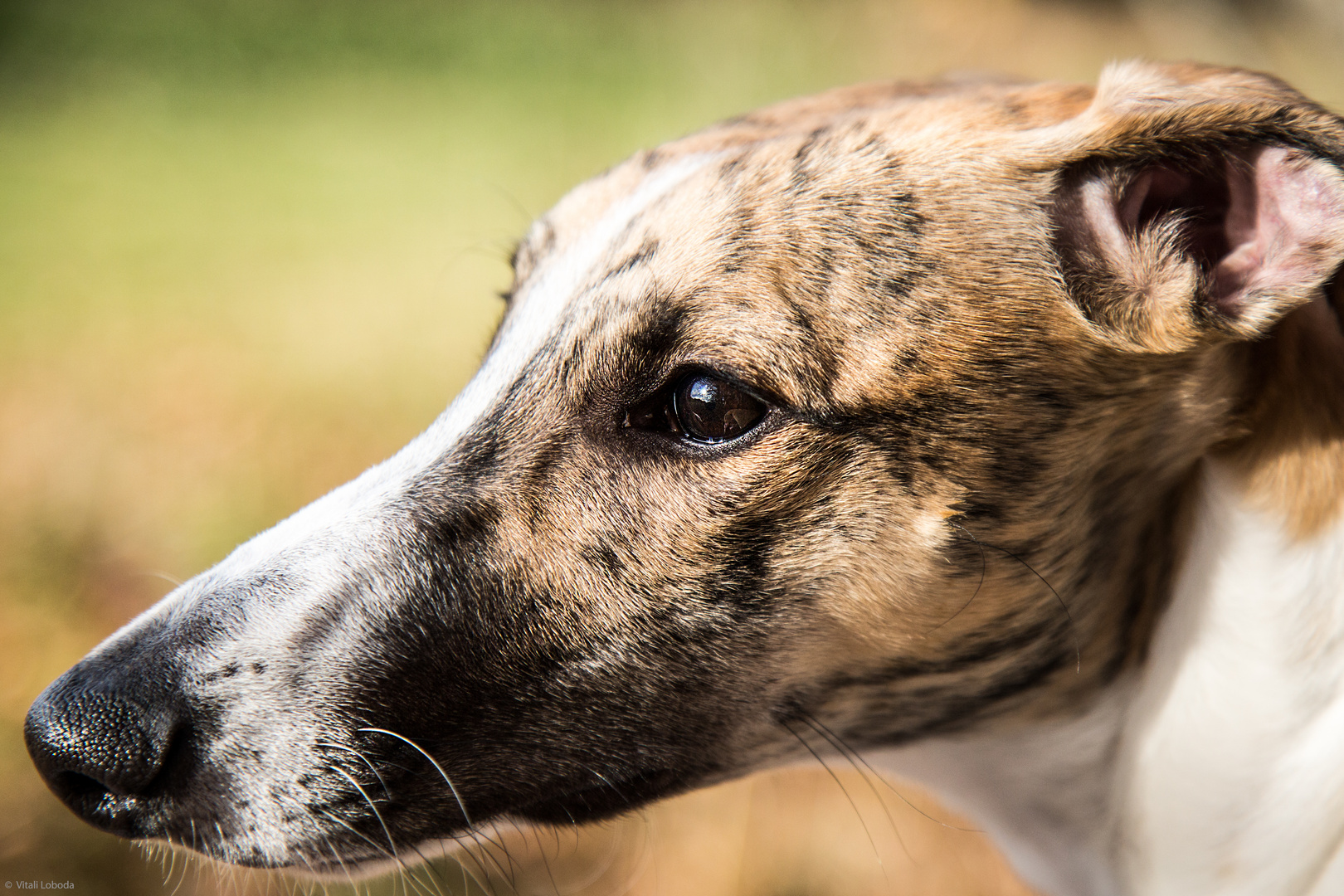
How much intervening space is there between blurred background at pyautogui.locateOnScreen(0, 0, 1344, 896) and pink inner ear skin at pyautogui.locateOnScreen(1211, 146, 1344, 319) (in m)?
1.66

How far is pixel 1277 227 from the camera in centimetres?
177

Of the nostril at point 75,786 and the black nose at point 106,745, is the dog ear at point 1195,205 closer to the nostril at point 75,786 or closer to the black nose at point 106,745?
the black nose at point 106,745

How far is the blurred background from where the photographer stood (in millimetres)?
3277

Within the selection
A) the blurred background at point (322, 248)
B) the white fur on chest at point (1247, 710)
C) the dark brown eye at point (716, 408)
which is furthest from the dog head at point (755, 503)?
the blurred background at point (322, 248)

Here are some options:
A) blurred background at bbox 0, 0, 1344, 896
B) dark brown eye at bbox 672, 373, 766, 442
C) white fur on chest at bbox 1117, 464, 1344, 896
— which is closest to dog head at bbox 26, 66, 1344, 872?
dark brown eye at bbox 672, 373, 766, 442

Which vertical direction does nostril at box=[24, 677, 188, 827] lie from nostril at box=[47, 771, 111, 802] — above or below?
above

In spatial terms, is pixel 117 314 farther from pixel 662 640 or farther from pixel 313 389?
pixel 662 640

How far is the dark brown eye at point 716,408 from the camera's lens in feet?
5.76

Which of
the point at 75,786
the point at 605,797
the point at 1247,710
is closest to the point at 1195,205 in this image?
the point at 1247,710

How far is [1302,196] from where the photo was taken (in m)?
1.72

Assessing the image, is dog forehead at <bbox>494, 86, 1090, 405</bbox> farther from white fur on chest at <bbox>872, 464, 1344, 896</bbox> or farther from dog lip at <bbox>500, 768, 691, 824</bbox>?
dog lip at <bbox>500, 768, 691, 824</bbox>

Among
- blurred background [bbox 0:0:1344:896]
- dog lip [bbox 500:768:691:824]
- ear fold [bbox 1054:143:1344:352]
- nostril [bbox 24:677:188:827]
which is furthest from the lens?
blurred background [bbox 0:0:1344:896]

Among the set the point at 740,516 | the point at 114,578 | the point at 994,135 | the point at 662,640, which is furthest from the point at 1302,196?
the point at 114,578

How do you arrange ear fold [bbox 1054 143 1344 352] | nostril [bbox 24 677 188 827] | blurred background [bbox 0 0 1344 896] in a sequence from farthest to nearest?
blurred background [bbox 0 0 1344 896]
ear fold [bbox 1054 143 1344 352]
nostril [bbox 24 677 188 827]
